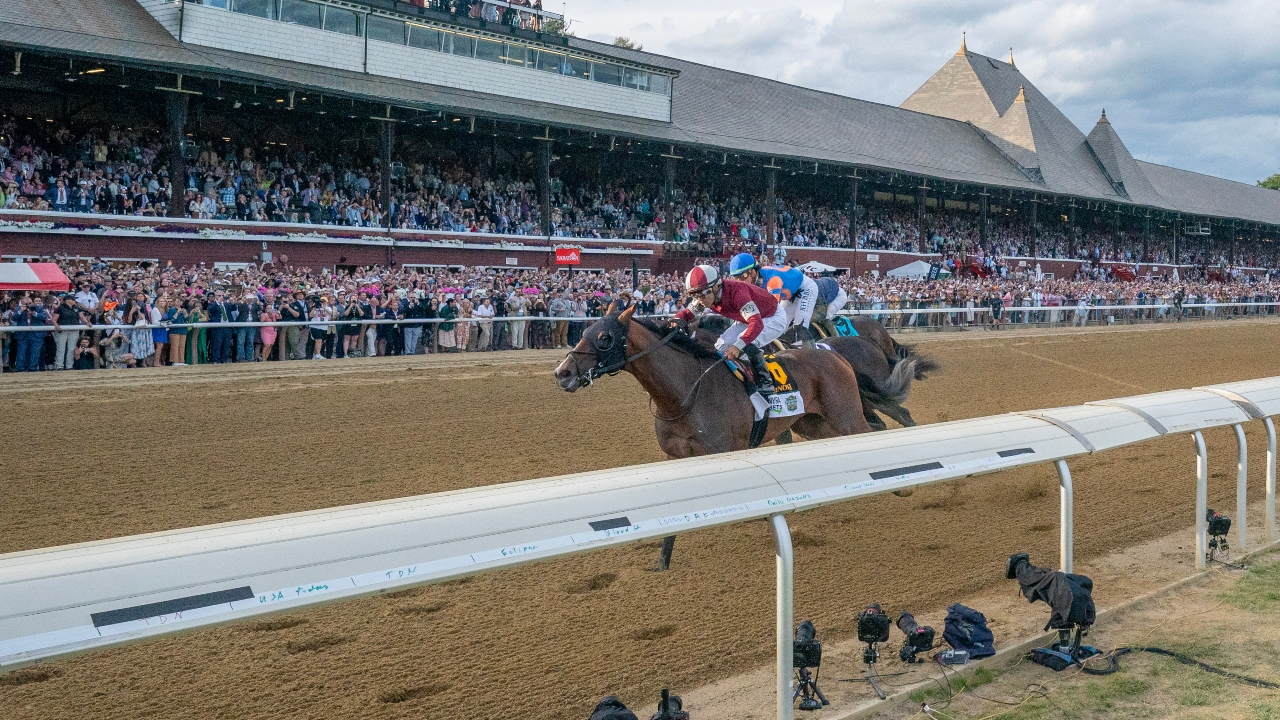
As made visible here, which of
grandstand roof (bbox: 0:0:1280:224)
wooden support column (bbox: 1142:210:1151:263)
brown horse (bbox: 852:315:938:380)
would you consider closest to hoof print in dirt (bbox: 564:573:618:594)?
brown horse (bbox: 852:315:938:380)

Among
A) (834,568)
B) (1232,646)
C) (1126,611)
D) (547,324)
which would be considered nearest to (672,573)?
(834,568)

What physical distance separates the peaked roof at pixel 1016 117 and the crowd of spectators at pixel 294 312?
27.8m

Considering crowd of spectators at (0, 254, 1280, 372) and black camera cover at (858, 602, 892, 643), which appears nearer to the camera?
black camera cover at (858, 602, 892, 643)

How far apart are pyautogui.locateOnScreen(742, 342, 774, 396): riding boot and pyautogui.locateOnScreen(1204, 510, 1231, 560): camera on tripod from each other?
273 centimetres

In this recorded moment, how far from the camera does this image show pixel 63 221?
17.4 metres

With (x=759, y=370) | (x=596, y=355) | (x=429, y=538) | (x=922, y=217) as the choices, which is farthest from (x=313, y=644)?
(x=922, y=217)

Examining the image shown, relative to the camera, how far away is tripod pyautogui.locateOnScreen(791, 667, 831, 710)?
12.8ft

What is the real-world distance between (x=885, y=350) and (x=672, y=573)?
4.41 metres

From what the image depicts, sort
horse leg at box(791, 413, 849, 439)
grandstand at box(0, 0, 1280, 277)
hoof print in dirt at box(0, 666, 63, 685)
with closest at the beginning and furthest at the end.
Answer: hoof print in dirt at box(0, 666, 63, 685) → horse leg at box(791, 413, 849, 439) → grandstand at box(0, 0, 1280, 277)

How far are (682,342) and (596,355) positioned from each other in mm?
705

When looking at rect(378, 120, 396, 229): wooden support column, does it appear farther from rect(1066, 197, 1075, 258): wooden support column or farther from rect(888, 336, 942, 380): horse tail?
rect(1066, 197, 1075, 258): wooden support column

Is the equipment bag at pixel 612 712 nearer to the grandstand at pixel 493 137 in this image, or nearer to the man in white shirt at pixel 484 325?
the man in white shirt at pixel 484 325

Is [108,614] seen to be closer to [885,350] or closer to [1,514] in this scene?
[1,514]

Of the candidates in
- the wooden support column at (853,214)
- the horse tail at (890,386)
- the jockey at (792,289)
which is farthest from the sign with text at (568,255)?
the horse tail at (890,386)
